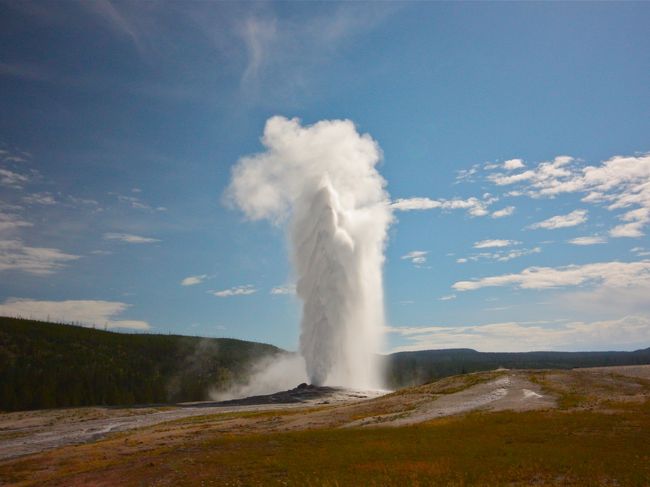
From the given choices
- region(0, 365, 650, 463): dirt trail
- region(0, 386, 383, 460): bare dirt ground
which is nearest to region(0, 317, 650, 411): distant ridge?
region(0, 386, 383, 460): bare dirt ground

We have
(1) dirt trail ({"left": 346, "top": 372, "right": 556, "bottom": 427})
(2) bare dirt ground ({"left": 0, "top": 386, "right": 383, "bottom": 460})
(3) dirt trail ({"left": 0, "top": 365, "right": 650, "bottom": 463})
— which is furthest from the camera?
(2) bare dirt ground ({"left": 0, "top": 386, "right": 383, "bottom": 460})

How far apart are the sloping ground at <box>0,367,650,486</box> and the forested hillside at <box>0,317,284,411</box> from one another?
2947 inches

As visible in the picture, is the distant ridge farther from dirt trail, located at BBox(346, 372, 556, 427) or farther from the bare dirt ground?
dirt trail, located at BBox(346, 372, 556, 427)

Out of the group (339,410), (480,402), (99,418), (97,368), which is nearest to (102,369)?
(97,368)

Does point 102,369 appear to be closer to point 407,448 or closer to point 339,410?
point 339,410

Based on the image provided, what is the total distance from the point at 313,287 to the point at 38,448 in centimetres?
5726

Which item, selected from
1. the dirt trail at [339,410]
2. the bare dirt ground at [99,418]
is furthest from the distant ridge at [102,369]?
the dirt trail at [339,410]

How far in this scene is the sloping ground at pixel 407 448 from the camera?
23.7m

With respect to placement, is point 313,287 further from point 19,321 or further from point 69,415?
point 19,321

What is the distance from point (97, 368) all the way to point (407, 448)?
132231 mm

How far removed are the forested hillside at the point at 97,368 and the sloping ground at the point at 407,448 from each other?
74.9m

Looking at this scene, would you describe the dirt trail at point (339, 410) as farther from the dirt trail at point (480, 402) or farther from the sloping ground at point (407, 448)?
the sloping ground at point (407, 448)

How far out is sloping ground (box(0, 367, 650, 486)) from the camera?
2367 cm

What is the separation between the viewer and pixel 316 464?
27.8 meters
